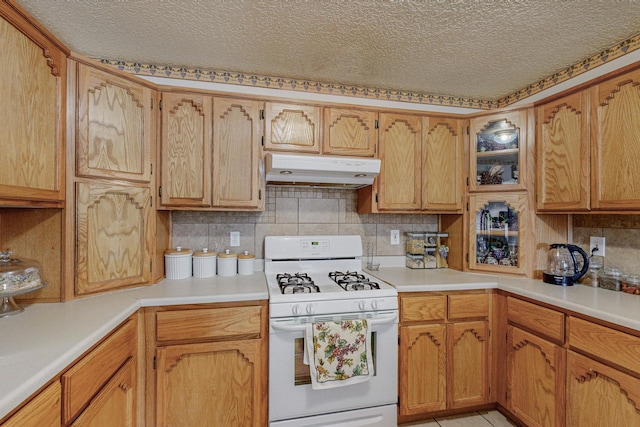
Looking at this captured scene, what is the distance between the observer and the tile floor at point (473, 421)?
6.23 ft

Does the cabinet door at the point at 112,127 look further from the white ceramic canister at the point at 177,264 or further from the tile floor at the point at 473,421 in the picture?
the tile floor at the point at 473,421

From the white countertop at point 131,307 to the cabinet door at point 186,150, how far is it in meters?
0.56

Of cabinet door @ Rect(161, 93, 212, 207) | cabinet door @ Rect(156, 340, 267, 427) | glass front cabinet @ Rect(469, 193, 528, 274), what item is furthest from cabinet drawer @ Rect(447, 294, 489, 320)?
cabinet door @ Rect(161, 93, 212, 207)

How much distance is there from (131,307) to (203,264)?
2.02 feet

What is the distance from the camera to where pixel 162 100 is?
1858 millimetres

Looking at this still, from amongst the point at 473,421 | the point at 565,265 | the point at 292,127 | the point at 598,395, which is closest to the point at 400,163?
the point at 292,127

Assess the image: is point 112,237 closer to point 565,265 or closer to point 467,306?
point 467,306

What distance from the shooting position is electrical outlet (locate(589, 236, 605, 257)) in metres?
→ 1.91

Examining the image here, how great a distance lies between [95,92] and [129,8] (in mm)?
468

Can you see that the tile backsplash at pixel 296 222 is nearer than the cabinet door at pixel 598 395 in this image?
No

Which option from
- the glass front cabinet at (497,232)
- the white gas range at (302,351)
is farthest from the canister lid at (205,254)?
the glass front cabinet at (497,232)

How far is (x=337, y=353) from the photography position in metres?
1.64

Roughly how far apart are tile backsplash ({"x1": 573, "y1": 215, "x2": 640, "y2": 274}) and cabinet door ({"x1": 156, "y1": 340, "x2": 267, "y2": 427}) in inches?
88.2

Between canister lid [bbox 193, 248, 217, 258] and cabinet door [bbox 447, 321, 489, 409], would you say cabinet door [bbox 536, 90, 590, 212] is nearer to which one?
cabinet door [bbox 447, 321, 489, 409]
